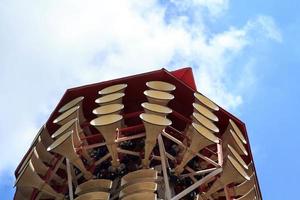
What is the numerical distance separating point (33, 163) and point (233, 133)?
7.09 m

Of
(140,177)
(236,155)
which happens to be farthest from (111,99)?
(236,155)

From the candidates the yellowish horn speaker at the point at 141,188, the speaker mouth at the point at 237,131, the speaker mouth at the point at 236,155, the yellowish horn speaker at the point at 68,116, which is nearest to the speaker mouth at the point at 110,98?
the yellowish horn speaker at the point at 68,116

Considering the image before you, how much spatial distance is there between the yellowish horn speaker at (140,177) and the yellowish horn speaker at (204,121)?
8.08 feet

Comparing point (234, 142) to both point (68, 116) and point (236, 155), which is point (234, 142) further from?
point (68, 116)

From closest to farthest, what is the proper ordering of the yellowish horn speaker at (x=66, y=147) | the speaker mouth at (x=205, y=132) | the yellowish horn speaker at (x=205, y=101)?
1. the yellowish horn speaker at (x=66, y=147)
2. the speaker mouth at (x=205, y=132)
3. the yellowish horn speaker at (x=205, y=101)

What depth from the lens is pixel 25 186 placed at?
2178 cm

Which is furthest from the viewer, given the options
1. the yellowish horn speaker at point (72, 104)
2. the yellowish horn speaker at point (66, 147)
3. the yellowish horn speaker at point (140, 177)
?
the yellowish horn speaker at point (72, 104)

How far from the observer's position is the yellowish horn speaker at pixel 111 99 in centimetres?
2194

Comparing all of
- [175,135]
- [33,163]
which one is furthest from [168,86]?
[33,163]

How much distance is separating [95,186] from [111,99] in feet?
10.2

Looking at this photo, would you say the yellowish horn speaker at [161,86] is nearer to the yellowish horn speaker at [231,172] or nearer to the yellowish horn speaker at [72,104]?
the yellowish horn speaker at [72,104]

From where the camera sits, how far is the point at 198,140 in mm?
21047

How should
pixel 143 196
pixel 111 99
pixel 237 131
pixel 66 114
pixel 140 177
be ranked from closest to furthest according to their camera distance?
pixel 143 196 < pixel 140 177 < pixel 111 99 < pixel 66 114 < pixel 237 131

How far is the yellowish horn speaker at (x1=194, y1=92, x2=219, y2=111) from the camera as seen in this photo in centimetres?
2300
